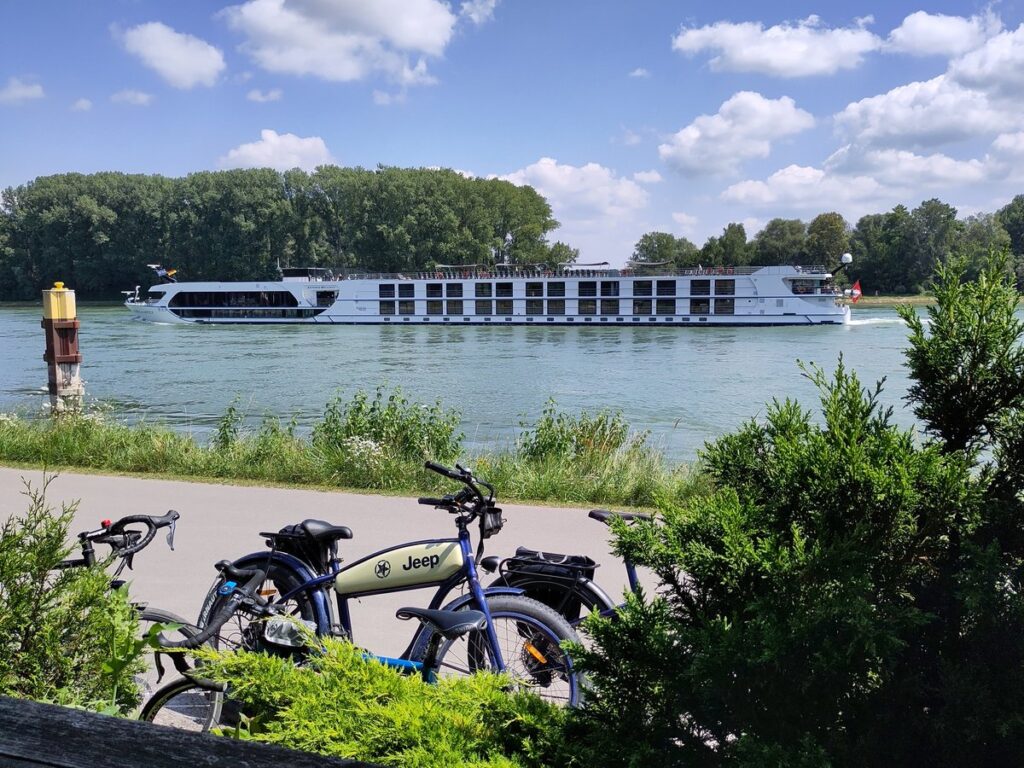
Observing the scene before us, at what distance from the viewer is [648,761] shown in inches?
66.8

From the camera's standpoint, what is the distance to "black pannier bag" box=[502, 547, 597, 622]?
3576 millimetres

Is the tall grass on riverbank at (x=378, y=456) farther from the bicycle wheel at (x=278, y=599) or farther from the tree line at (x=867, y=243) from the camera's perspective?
the tree line at (x=867, y=243)

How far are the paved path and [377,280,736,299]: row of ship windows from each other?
4957 centimetres

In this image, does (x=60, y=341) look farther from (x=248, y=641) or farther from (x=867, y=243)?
(x=867, y=243)

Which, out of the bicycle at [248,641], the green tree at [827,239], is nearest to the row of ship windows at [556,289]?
the green tree at [827,239]

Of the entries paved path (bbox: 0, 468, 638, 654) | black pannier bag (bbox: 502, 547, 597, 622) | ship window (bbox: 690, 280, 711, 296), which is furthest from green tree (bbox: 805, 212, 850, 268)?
black pannier bag (bbox: 502, 547, 597, 622)

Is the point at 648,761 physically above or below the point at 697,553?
below

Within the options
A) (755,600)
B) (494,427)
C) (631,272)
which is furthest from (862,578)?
(631,272)

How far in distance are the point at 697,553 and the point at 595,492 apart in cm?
618

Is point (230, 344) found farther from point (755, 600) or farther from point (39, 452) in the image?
point (755, 600)

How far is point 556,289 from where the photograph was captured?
194 ft

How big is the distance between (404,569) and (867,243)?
8774 centimetres

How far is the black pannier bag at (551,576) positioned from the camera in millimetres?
3576

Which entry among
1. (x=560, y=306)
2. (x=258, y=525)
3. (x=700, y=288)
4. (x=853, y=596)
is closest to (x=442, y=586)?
(x=853, y=596)
